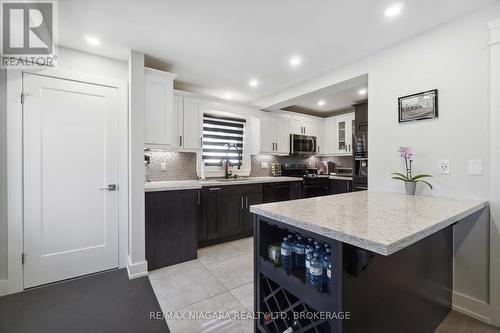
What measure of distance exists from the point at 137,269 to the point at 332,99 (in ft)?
14.1

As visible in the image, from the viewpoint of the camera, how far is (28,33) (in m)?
2.01

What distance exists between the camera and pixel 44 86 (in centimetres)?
222

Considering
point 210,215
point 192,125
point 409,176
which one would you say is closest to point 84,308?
point 210,215

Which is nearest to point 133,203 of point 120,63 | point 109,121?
point 109,121

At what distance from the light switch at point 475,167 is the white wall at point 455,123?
29 millimetres

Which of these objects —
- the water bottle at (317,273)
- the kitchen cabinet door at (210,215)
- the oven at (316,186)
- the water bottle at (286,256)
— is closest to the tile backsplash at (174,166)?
the kitchen cabinet door at (210,215)

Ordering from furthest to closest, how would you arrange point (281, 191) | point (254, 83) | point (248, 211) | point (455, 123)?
point (281, 191), point (248, 211), point (254, 83), point (455, 123)

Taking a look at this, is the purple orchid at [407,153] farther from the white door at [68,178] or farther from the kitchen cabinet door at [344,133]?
the white door at [68,178]

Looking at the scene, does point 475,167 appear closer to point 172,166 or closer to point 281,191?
point 281,191

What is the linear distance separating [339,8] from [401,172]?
1.67m

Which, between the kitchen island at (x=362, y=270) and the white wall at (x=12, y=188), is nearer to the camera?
the kitchen island at (x=362, y=270)

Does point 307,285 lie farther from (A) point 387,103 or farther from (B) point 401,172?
(A) point 387,103

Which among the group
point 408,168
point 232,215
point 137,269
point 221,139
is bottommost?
point 137,269

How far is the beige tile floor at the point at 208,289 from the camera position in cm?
169
